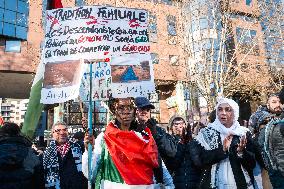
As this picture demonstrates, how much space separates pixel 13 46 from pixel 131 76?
19.5 meters

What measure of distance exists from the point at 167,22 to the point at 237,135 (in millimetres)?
20654

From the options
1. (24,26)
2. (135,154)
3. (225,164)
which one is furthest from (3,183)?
(24,26)

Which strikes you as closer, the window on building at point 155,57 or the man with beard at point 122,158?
the man with beard at point 122,158

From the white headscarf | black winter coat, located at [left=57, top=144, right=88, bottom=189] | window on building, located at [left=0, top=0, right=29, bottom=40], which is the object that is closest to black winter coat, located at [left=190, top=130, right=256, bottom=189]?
the white headscarf

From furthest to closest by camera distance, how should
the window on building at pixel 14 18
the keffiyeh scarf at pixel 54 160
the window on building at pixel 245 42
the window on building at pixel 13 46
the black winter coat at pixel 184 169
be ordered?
the window on building at pixel 13 46 < the window on building at pixel 14 18 < the window on building at pixel 245 42 < the keffiyeh scarf at pixel 54 160 < the black winter coat at pixel 184 169

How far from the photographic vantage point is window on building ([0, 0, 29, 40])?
20891 millimetres

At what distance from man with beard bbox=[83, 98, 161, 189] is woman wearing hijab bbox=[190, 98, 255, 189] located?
0.76 metres

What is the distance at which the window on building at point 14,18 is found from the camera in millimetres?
20891

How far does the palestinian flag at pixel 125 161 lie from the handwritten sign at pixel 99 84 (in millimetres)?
912

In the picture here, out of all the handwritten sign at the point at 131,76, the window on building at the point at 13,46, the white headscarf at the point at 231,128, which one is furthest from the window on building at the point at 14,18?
the white headscarf at the point at 231,128

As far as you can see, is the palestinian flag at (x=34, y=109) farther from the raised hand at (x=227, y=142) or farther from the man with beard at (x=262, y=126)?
the man with beard at (x=262, y=126)

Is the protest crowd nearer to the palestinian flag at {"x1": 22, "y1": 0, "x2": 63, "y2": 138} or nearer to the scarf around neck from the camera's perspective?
the palestinian flag at {"x1": 22, "y1": 0, "x2": 63, "y2": 138}

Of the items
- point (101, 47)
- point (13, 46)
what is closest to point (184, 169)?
point (101, 47)

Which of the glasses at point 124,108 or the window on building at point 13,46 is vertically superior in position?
the window on building at point 13,46
